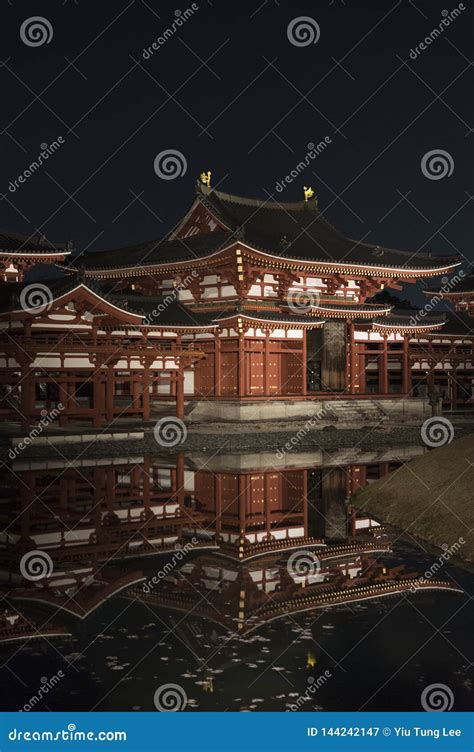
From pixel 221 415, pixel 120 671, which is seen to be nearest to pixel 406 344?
pixel 221 415

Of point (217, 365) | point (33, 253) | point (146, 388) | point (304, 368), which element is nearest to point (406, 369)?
point (304, 368)

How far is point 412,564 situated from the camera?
44.7 ft

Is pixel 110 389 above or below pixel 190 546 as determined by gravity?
above

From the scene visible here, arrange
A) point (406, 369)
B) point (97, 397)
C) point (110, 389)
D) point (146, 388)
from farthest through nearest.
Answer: point (406, 369), point (146, 388), point (110, 389), point (97, 397)

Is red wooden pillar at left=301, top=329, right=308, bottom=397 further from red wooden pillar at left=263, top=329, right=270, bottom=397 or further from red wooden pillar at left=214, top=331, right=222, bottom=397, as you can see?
red wooden pillar at left=214, top=331, right=222, bottom=397

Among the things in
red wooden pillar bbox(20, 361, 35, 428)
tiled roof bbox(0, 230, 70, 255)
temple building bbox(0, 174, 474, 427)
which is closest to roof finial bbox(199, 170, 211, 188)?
temple building bbox(0, 174, 474, 427)

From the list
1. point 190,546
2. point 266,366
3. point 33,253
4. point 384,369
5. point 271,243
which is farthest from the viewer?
point 384,369

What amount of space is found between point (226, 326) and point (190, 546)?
85.4ft

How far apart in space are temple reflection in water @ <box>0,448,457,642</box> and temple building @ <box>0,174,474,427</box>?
982 cm

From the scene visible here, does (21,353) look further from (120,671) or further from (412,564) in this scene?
(120,671)

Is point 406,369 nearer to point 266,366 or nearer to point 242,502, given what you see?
point 266,366

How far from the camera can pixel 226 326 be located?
40.4 meters

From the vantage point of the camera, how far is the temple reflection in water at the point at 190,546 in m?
11.6

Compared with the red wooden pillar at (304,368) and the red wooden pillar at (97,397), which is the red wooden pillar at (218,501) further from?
the red wooden pillar at (304,368)
